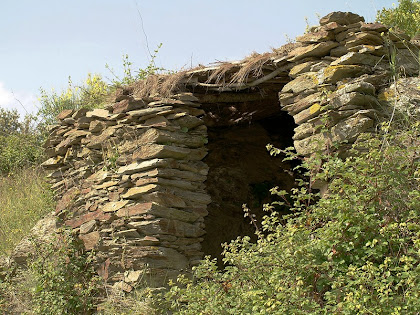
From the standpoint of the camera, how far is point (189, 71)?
7.50 m

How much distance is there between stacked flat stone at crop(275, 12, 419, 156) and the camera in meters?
5.76

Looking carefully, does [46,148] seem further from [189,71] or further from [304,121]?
[304,121]

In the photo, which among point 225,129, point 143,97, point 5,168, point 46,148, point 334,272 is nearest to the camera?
point 334,272

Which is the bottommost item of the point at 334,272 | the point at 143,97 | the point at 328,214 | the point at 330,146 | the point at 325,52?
the point at 334,272

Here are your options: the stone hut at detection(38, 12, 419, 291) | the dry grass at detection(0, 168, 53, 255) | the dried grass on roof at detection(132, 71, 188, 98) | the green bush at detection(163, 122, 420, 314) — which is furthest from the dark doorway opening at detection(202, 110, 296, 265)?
the green bush at detection(163, 122, 420, 314)

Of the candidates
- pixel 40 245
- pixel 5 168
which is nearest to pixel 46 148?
pixel 40 245

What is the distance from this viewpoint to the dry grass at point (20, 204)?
31.0ft

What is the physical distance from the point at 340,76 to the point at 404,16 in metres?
4.87

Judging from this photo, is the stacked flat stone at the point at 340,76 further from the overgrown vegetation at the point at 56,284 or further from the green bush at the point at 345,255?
the overgrown vegetation at the point at 56,284

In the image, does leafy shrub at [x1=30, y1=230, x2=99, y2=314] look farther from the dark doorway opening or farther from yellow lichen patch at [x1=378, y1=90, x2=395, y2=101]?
yellow lichen patch at [x1=378, y1=90, x2=395, y2=101]

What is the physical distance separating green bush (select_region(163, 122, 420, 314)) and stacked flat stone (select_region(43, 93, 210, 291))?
1.36m

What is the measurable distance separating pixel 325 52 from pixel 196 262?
9.45 ft

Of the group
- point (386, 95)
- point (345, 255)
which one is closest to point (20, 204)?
point (386, 95)

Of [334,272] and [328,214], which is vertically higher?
[328,214]
